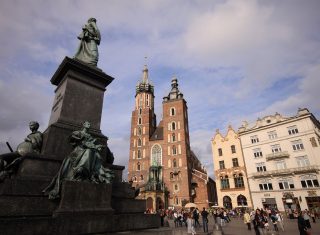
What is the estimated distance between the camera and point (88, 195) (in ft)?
15.2

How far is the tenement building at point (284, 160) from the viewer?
2780cm

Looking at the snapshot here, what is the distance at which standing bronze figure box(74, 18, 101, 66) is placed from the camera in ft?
25.4

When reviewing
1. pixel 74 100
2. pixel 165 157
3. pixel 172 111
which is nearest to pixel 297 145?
pixel 165 157

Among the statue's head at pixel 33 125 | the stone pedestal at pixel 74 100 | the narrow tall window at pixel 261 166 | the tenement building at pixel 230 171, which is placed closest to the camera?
the stone pedestal at pixel 74 100

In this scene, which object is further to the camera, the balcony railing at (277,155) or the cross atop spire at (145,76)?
the cross atop spire at (145,76)

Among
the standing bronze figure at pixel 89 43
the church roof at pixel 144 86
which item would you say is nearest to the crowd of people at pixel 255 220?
the standing bronze figure at pixel 89 43

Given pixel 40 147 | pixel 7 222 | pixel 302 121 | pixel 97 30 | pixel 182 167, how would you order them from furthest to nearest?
pixel 182 167
pixel 302 121
pixel 97 30
pixel 40 147
pixel 7 222

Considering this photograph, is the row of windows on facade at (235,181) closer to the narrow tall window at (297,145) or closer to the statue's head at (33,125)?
the narrow tall window at (297,145)

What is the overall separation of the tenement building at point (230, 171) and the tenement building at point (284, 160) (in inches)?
48.0

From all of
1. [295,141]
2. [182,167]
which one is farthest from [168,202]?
[295,141]

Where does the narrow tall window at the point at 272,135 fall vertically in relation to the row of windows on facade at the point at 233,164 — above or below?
above

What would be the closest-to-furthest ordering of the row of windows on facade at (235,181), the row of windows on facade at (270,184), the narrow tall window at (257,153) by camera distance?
the row of windows on facade at (270,184), the narrow tall window at (257,153), the row of windows on facade at (235,181)

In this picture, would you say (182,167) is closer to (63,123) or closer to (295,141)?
(295,141)

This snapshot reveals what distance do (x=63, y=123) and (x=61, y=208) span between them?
248cm
